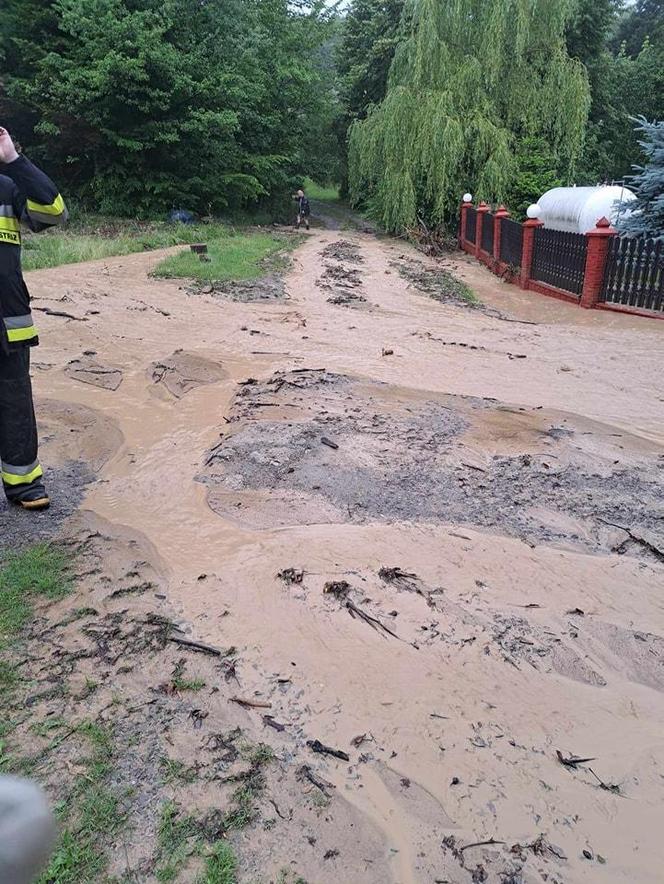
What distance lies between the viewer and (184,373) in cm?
733

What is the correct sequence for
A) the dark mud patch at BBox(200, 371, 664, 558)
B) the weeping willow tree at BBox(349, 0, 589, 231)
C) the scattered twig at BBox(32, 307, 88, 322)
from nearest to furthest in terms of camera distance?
the dark mud patch at BBox(200, 371, 664, 558), the scattered twig at BBox(32, 307, 88, 322), the weeping willow tree at BBox(349, 0, 589, 231)

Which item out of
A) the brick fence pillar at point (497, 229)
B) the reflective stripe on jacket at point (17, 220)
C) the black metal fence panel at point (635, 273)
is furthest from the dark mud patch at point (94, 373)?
the brick fence pillar at point (497, 229)

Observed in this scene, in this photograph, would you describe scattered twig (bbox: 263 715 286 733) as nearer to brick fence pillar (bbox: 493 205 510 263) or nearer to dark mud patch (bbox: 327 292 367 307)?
dark mud patch (bbox: 327 292 367 307)

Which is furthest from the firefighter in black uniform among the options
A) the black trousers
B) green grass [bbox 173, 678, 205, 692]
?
green grass [bbox 173, 678, 205, 692]

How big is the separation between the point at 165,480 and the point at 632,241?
32.3 ft

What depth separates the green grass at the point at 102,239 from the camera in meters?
14.0

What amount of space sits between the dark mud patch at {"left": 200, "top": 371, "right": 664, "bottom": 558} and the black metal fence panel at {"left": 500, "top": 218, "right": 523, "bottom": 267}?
9.84 meters

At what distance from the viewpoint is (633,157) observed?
101 ft

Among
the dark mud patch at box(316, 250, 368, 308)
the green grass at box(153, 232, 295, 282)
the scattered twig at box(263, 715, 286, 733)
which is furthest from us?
the green grass at box(153, 232, 295, 282)

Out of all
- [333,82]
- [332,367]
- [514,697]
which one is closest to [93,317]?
[332,367]

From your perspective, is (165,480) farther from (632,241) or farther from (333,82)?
(333,82)

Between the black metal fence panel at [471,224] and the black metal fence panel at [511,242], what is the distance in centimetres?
392

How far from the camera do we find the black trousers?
3916 mm

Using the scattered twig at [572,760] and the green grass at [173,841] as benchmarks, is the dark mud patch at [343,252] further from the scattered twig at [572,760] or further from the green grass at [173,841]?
the green grass at [173,841]
